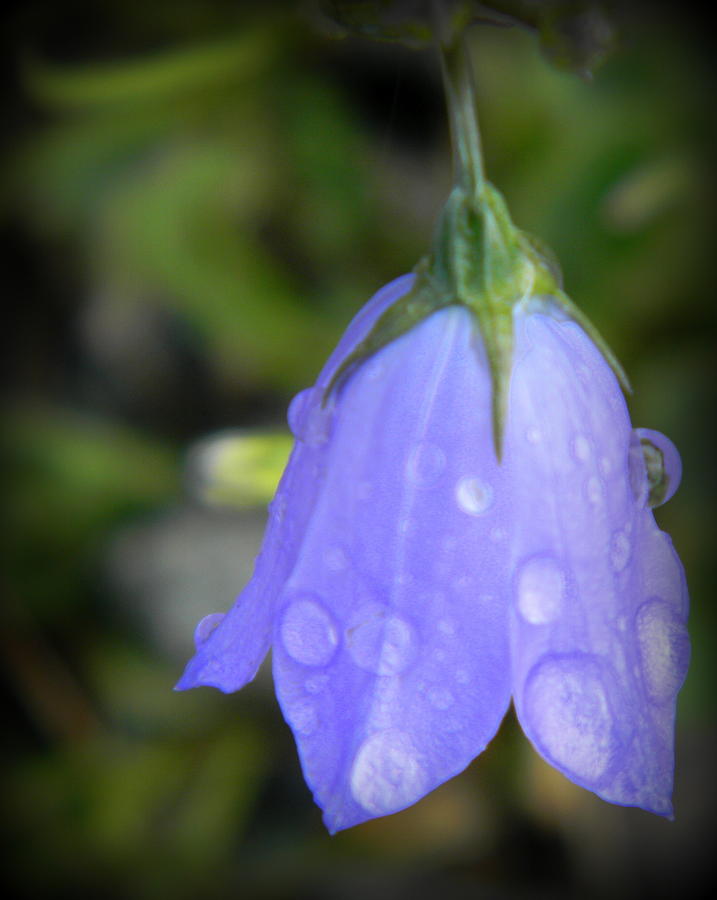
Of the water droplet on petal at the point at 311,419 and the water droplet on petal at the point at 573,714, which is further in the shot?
the water droplet on petal at the point at 311,419

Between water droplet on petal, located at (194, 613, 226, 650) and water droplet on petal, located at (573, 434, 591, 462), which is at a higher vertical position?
water droplet on petal, located at (573, 434, 591, 462)

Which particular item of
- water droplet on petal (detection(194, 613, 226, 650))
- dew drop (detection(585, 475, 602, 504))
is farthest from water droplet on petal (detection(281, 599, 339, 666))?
dew drop (detection(585, 475, 602, 504))

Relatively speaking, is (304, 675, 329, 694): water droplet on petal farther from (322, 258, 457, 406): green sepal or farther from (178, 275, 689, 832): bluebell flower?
(322, 258, 457, 406): green sepal

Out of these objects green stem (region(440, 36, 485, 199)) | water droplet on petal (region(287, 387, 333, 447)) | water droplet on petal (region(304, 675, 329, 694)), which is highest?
green stem (region(440, 36, 485, 199))

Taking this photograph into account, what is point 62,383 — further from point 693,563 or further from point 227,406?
point 693,563

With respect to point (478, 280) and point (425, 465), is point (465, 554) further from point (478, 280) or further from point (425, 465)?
point (478, 280)

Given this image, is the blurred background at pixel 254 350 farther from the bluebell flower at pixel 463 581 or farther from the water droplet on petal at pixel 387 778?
the water droplet on petal at pixel 387 778

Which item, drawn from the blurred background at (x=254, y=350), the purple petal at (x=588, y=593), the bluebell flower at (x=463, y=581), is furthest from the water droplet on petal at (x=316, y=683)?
the blurred background at (x=254, y=350)
